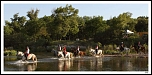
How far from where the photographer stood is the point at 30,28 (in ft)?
164

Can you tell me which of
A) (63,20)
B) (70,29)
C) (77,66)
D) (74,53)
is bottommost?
(77,66)

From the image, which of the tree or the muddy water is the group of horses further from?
the tree

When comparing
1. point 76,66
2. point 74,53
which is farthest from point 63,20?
point 76,66

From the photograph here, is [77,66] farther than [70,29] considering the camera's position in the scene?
No

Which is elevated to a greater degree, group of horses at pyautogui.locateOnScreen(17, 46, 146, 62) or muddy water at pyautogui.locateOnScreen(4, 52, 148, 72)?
group of horses at pyautogui.locateOnScreen(17, 46, 146, 62)

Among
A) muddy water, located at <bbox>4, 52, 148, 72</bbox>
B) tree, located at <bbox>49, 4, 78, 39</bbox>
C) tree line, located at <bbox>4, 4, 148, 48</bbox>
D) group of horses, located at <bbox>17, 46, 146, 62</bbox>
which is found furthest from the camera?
tree, located at <bbox>49, 4, 78, 39</bbox>

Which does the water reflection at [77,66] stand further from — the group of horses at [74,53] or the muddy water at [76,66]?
the group of horses at [74,53]

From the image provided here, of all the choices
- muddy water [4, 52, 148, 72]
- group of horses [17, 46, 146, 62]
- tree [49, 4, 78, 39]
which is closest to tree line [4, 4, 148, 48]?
tree [49, 4, 78, 39]

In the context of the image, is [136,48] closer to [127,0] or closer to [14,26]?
[127,0]

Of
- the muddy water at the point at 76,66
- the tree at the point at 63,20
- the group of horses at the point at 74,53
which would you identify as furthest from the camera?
the tree at the point at 63,20

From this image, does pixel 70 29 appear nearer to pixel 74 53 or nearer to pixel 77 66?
pixel 74 53

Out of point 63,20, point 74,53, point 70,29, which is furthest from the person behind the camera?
point 70,29

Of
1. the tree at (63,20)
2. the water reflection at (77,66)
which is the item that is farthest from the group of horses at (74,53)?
the tree at (63,20)

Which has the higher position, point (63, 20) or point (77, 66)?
point (63, 20)
